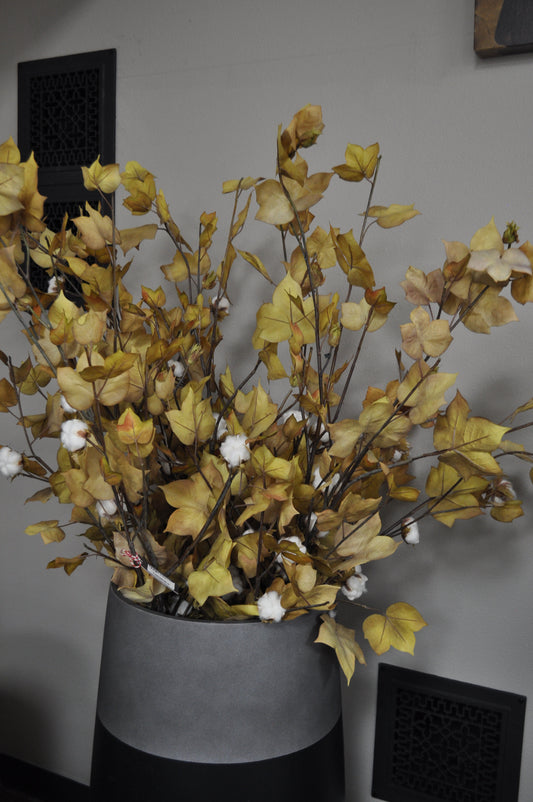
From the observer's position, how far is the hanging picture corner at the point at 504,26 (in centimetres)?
107

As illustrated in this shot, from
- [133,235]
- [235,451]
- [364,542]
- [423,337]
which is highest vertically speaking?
[133,235]

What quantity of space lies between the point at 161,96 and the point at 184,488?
0.84 metres

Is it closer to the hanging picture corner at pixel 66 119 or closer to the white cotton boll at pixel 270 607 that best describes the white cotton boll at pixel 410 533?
the white cotton boll at pixel 270 607

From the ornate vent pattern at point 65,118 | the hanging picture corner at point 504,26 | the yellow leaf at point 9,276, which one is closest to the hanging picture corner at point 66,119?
the ornate vent pattern at point 65,118

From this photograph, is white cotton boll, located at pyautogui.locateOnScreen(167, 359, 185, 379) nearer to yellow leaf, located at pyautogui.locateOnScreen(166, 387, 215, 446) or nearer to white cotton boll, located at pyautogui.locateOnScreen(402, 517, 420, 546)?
yellow leaf, located at pyautogui.locateOnScreen(166, 387, 215, 446)

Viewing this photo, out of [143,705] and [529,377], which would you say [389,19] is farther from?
[143,705]

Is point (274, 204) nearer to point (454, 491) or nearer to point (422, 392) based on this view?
point (422, 392)

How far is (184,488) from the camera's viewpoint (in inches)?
33.7

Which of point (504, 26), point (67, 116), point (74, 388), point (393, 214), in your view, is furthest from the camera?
point (67, 116)

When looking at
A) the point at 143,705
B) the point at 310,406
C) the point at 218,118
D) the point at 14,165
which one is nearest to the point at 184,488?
the point at 310,406

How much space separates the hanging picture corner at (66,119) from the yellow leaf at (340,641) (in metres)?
0.92

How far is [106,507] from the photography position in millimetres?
890

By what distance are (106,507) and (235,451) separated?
0.18m

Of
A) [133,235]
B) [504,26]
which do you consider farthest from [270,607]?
[504,26]
